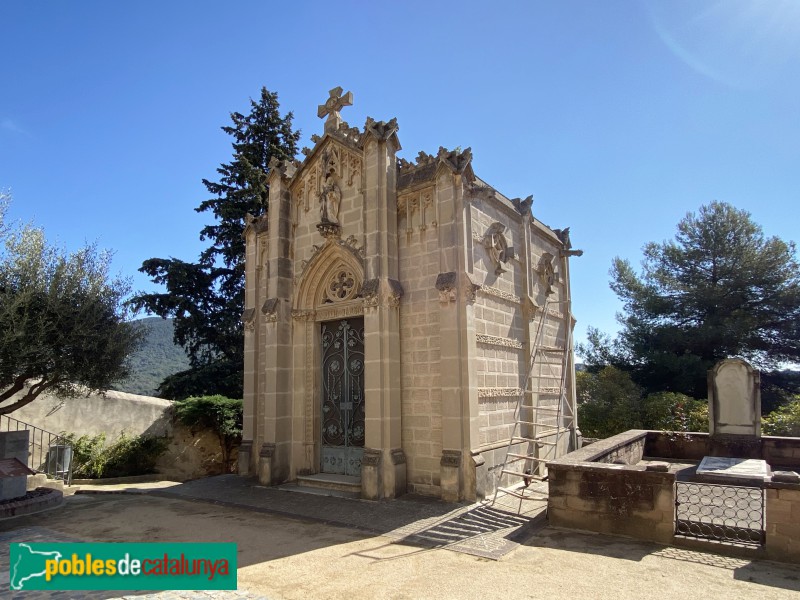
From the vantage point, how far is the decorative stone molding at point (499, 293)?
34.1 feet

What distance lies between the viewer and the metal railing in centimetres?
1239

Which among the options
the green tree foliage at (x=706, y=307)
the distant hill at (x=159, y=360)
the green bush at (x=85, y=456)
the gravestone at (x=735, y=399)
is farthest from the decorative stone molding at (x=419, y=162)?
the distant hill at (x=159, y=360)

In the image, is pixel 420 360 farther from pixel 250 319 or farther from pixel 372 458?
pixel 250 319

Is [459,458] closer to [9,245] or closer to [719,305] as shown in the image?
[9,245]

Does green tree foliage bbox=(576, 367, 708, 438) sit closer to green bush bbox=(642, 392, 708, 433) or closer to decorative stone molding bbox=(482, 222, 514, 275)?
green bush bbox=(642, 392, 708, 433)

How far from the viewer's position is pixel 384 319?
→ 32.0ft

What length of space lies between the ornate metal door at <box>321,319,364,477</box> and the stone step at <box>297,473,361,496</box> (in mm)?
237

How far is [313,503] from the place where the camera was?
9289mm

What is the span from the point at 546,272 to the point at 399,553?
9.26 meters

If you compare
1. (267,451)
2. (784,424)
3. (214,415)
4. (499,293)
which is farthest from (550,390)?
(214,415)

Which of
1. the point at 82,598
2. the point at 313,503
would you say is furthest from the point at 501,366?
the point at 82,598

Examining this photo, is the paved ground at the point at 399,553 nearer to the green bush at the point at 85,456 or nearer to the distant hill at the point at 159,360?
the green bush at the point at 85,456

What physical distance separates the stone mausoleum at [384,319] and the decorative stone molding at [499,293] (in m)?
0.05

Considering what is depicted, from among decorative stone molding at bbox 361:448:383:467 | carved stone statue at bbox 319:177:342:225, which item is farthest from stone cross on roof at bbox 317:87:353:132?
decorative stone molding at bbox 361:448:383:467
